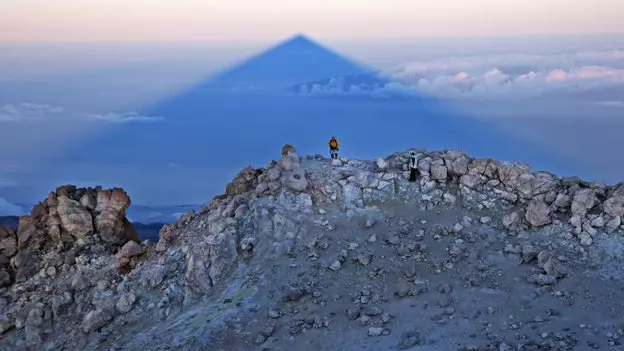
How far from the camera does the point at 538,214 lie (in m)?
21.2

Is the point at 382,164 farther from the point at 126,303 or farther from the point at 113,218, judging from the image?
the point at 113,218

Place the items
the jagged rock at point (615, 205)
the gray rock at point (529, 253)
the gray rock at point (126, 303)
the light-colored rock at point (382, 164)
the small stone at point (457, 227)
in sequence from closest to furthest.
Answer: the gray rock at point (529, 253), the jagged rock at point (615, 205), the gray rock at point (126, 303), the small stone at point (457, 227), the light-colored rock at point (382, 164)

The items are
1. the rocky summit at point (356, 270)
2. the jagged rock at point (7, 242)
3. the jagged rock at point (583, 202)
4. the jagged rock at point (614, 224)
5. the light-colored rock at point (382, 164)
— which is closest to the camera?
the rocky summit at point (356, 270)

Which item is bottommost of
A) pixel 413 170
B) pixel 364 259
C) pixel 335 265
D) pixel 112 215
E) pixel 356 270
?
pixel 356 270

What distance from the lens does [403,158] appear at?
78.8ft

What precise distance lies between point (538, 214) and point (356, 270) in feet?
19.1

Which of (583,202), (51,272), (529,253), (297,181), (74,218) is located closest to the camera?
(529,253)

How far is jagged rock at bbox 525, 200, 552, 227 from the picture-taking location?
21.1 m

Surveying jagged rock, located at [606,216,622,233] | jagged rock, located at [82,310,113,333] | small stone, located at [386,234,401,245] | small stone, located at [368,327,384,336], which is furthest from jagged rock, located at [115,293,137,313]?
jagged rock, located at [606,216,622,233]

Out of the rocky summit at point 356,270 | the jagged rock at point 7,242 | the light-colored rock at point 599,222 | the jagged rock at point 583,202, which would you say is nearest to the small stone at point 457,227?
the rocky summit at point 356,270

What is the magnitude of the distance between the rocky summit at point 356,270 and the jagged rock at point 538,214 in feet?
0.13

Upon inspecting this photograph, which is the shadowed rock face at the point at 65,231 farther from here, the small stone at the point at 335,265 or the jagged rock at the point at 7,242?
the small stone at the point at 335,265

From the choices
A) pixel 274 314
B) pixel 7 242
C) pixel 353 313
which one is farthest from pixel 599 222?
pixel 7 242

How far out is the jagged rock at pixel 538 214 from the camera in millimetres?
21141
